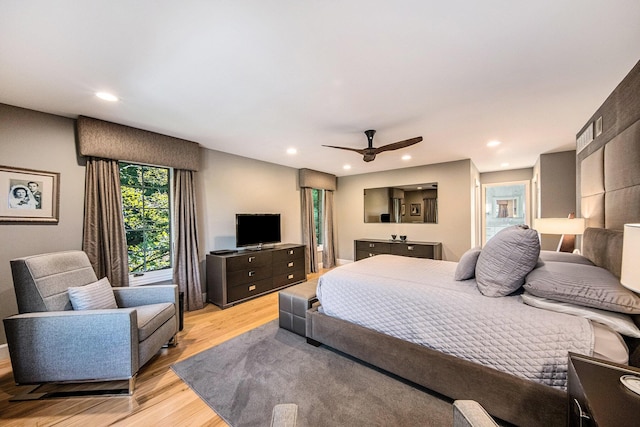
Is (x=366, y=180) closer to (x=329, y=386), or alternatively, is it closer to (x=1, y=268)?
(x=329, y=386)

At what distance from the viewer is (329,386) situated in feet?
6.37

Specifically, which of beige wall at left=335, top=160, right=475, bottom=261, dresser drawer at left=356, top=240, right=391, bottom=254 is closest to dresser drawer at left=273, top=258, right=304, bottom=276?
dresser drawer at left=356, top=240, right=391, bottom=254

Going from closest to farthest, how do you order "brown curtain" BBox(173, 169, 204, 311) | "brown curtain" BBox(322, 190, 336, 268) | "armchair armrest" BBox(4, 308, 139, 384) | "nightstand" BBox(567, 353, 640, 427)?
"nightstand" BBox(567, 353, 640, 427)
"armchair armrest" BBox(4, 308, 139, 384)
"brown curtain" BBox(173, 169, 204, 311)
"brown curtain" BBox(322, 190, 336, 268)

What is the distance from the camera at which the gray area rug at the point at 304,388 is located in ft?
5.40

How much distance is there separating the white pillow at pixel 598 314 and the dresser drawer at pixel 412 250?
11.1 feet

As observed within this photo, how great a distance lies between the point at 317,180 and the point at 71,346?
4.73 m

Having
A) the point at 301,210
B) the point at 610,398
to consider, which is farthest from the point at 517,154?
the point at 610,398

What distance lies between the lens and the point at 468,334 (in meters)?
1.69

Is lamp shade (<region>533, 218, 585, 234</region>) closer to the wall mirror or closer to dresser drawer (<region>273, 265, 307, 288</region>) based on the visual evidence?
the wall mirror

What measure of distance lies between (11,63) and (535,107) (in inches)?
172

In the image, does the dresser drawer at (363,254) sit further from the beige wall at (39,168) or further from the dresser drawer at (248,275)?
the beige wall at (39,168)

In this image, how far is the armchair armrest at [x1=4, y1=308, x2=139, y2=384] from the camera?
1831 millimetres

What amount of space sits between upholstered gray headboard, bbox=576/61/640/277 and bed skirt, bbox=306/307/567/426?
0.98m

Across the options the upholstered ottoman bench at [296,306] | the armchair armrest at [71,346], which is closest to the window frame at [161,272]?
the armchair armrest at [71,346]
